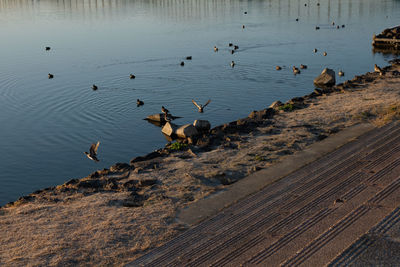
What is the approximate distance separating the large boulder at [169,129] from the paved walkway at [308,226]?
34.6ft

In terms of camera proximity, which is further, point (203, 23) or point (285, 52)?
point (203, 23)

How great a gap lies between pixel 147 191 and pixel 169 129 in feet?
34.1

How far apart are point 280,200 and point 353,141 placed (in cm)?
640

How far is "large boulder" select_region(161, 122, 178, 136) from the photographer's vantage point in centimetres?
2547

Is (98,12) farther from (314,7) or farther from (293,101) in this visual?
(293,101)

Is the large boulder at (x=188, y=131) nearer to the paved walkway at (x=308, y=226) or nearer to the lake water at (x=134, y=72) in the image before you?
the lake water at (x=134, y=72)

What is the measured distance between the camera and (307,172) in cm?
1588

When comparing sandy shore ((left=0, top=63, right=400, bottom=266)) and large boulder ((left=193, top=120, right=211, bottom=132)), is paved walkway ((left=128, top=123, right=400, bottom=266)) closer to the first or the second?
sandy shore ((left=0, top=63, right=400, bottom=266))

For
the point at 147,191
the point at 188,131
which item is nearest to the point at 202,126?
the point at 188,131

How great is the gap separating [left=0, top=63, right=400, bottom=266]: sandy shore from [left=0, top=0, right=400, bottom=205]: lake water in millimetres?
4380

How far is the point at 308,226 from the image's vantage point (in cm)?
1235

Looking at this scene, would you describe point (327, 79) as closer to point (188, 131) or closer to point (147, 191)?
point (188, 131)

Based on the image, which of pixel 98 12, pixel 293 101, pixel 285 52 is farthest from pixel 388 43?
pixel 98 12

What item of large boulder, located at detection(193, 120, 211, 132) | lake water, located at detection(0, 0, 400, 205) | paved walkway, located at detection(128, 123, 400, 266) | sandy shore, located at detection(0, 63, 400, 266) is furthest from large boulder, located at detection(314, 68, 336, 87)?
paved walkway, located at detection(128, 123, 400, 266)
